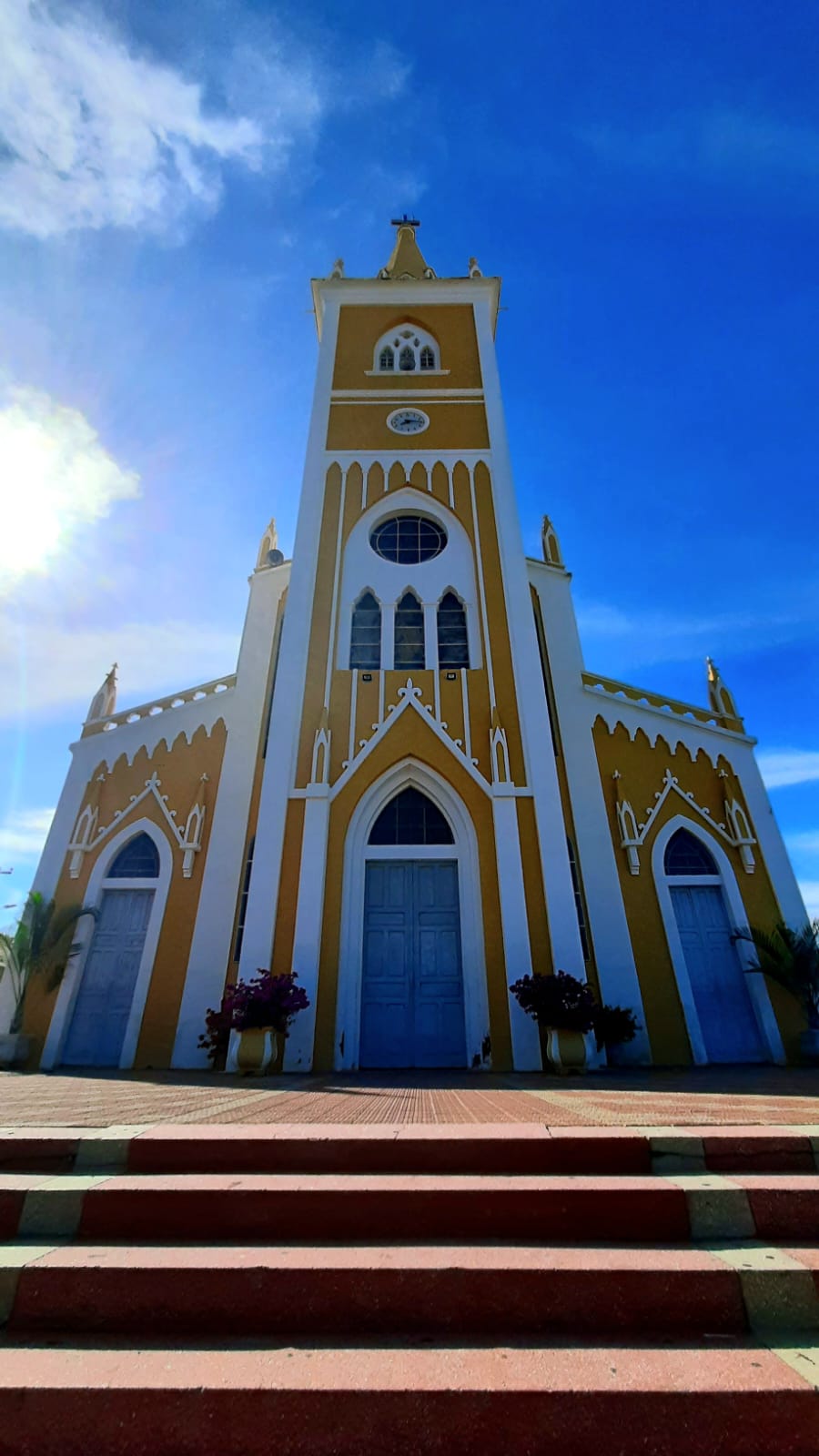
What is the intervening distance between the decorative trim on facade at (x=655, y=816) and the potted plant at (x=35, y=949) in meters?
9.83

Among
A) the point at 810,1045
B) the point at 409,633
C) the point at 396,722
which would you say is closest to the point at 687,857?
the point at 810,1045

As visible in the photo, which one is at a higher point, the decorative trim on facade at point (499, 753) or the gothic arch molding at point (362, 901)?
the decorative trim on facade at point (499, 753)

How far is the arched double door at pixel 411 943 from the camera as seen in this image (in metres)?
9.40

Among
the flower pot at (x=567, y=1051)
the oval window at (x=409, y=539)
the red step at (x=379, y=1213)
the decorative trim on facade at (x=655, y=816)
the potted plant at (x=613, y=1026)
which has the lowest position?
the red step at (x=379, y=1213)

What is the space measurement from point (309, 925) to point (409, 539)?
28.0 ft

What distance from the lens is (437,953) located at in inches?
392

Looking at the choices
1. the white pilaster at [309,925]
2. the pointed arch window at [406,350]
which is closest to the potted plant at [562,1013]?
the white pilaster at [309,925]

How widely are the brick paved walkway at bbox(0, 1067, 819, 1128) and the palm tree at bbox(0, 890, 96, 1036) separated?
298 cm

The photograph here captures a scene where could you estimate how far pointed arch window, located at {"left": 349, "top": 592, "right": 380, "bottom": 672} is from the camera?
1239 centimetres

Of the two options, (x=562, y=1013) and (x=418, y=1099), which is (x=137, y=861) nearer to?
(x=562, y=1013)

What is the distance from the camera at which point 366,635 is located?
12727mm

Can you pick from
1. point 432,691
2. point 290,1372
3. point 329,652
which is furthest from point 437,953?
point 290,1372

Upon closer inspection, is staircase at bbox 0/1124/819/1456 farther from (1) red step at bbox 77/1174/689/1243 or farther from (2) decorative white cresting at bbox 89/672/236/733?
(2) decorative white cresting at bbox 89/672/236/733

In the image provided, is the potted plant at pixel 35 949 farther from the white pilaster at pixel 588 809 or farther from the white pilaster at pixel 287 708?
the white pilaster at pixel 588 809
